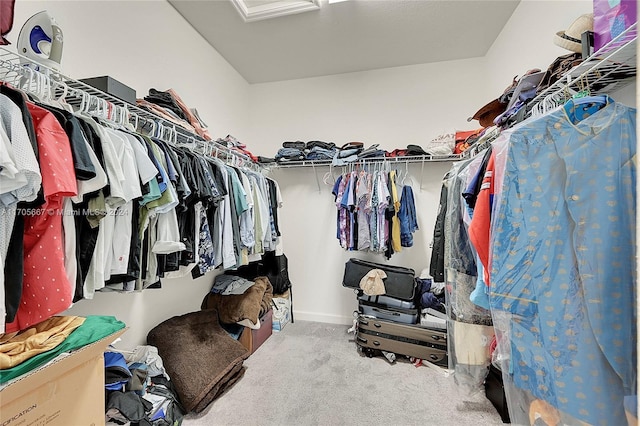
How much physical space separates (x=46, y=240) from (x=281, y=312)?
87.4 inches

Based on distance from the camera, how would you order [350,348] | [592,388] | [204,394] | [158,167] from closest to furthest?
1. [592,388]
2. [158,167]
3. [204,394]
4. [350,348]

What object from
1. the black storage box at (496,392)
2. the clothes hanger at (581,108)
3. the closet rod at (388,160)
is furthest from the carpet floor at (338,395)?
the closet rod at (388,160)

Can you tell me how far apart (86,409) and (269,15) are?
263 centimetres

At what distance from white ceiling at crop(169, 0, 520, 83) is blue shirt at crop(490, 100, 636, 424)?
182 centimetres

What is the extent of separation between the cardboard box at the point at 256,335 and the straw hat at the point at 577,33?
261 centimetres

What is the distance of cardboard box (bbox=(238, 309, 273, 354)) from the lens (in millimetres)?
2279

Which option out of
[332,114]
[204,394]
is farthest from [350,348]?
[332,114]

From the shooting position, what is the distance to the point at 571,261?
2.56ft

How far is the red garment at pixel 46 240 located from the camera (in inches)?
32.8

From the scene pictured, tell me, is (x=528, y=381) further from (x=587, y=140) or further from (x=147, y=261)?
(x=147, y=261)

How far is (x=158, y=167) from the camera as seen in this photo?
1249 millimetres

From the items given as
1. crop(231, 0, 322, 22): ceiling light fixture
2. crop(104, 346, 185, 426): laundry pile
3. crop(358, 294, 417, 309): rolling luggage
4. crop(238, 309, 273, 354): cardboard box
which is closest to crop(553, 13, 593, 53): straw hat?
crop(231, 0, 322, 22): ceiling light fixture

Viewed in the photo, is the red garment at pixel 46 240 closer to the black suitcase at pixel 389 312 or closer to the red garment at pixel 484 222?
the red garment at pixel 484 222

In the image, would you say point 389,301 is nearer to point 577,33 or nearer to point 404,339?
point 404,339
